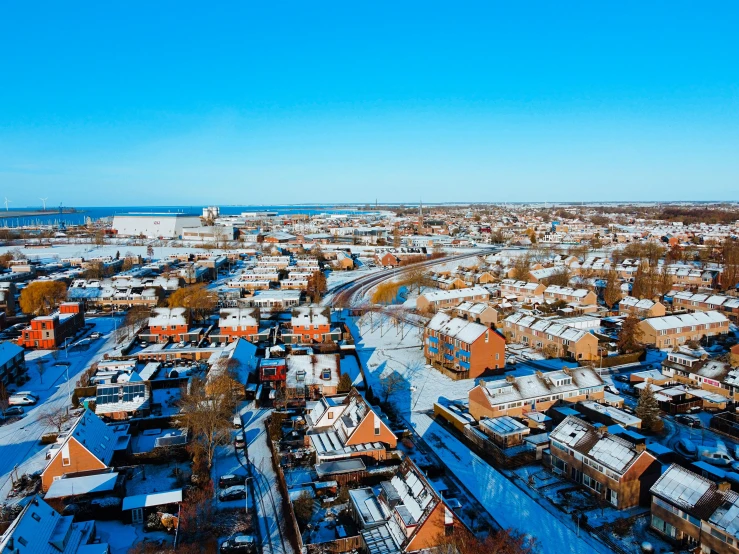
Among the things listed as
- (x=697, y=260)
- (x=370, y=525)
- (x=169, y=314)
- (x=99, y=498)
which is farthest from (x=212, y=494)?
(x=697, y=260)

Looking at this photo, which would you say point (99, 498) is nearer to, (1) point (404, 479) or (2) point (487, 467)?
(1) point (404, 479)

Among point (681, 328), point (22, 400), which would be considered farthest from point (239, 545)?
point (681, 328)

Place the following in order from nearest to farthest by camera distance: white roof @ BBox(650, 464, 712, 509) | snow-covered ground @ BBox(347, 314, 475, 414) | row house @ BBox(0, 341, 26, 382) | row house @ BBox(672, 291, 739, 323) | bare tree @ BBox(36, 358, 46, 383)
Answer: white roof @ BBox(650, 464, 712, 509)
snow-covered ground @ BBox(347, 314, 475, 414)
row house @ BBox(0, 341, 26, 382)
bare tree @ BBox(36, 358, 46, 383)
row house @ BBox(672, 291, 739, 323)

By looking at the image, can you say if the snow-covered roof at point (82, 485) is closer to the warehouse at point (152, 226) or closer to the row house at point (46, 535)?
the row house at point (46, 535)

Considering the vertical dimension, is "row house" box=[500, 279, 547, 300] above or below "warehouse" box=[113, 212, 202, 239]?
below

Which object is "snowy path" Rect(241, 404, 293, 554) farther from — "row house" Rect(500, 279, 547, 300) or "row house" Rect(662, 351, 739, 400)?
"row house" Rect(500, 279, 547, 300)

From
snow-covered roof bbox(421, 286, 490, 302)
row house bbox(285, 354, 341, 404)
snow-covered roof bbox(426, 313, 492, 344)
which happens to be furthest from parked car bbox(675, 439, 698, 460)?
snow-covered roof bbox(421, 286, 490, 302)
